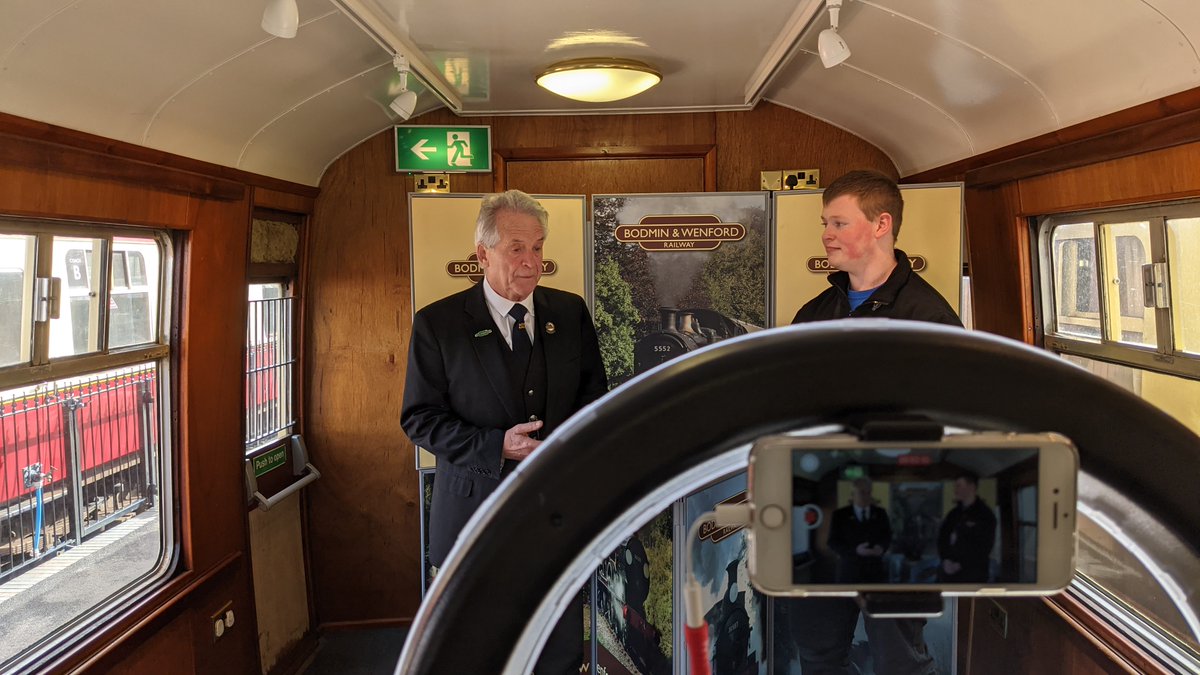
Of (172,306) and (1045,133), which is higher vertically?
(1045,133)

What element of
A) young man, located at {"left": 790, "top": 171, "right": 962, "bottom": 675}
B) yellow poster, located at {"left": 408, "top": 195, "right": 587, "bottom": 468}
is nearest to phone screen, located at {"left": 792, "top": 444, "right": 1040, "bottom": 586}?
young man, located at {"left": 790, "top": 171, "right": 962, "bottom": 675}

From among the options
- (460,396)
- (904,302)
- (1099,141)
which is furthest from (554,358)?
(1099,141)

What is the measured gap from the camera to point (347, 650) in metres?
3.56

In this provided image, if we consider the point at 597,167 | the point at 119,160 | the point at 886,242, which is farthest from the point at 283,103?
the point at 886,242

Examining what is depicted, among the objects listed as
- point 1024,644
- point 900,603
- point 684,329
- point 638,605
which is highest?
point 684,329

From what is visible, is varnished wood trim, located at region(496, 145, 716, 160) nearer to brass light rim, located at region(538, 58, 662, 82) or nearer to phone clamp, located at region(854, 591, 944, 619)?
brass light rim, located at region(538, 58, 662, 82)

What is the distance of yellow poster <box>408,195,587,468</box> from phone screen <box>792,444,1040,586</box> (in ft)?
7.86

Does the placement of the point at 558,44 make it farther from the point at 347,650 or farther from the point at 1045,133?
the point at 347,650

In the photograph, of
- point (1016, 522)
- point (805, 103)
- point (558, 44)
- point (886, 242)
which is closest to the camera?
point (1016, 522)

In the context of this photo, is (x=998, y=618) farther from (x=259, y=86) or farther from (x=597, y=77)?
(x=259, y=86)

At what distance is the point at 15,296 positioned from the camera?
1.91 m

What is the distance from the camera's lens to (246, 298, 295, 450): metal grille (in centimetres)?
321

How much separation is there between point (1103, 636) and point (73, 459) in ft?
10.2

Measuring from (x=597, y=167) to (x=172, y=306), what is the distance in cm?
194
